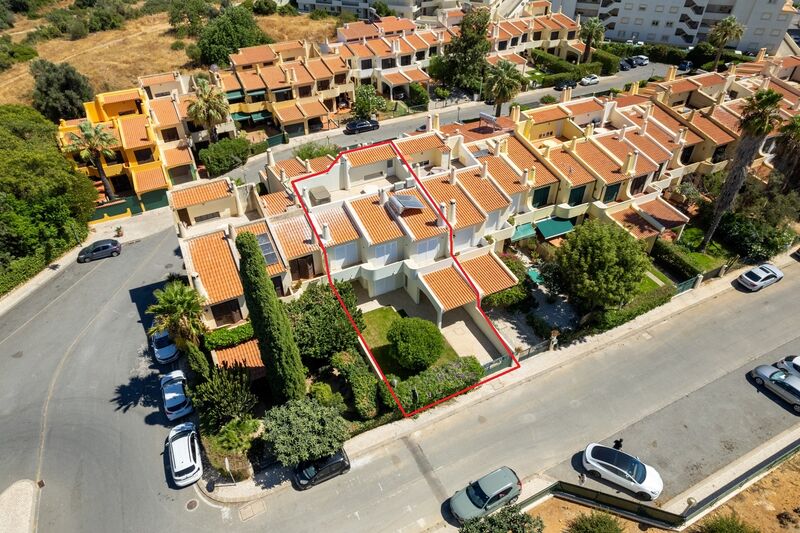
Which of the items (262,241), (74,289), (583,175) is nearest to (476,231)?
(583,175)

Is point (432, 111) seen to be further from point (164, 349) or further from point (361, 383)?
point (361, 383)

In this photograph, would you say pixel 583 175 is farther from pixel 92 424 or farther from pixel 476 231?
pixel 92 424

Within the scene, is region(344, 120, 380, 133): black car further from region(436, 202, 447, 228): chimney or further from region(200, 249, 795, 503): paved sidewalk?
region(200, 249, 795, 503): paved sidewalk

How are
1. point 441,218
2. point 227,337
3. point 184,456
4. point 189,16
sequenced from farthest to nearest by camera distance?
point 189,16, point 441,218, point 227,337, point 184,456

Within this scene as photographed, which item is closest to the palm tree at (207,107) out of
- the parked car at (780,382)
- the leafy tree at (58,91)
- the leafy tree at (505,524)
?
the leafy tree at (58,91)

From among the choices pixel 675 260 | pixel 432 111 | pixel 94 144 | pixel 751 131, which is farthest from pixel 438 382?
pixel 432 111

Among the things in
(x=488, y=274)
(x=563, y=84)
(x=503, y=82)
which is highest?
(x=503, y=82)

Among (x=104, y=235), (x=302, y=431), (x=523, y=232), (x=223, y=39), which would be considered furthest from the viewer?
(x=223, y=39)
